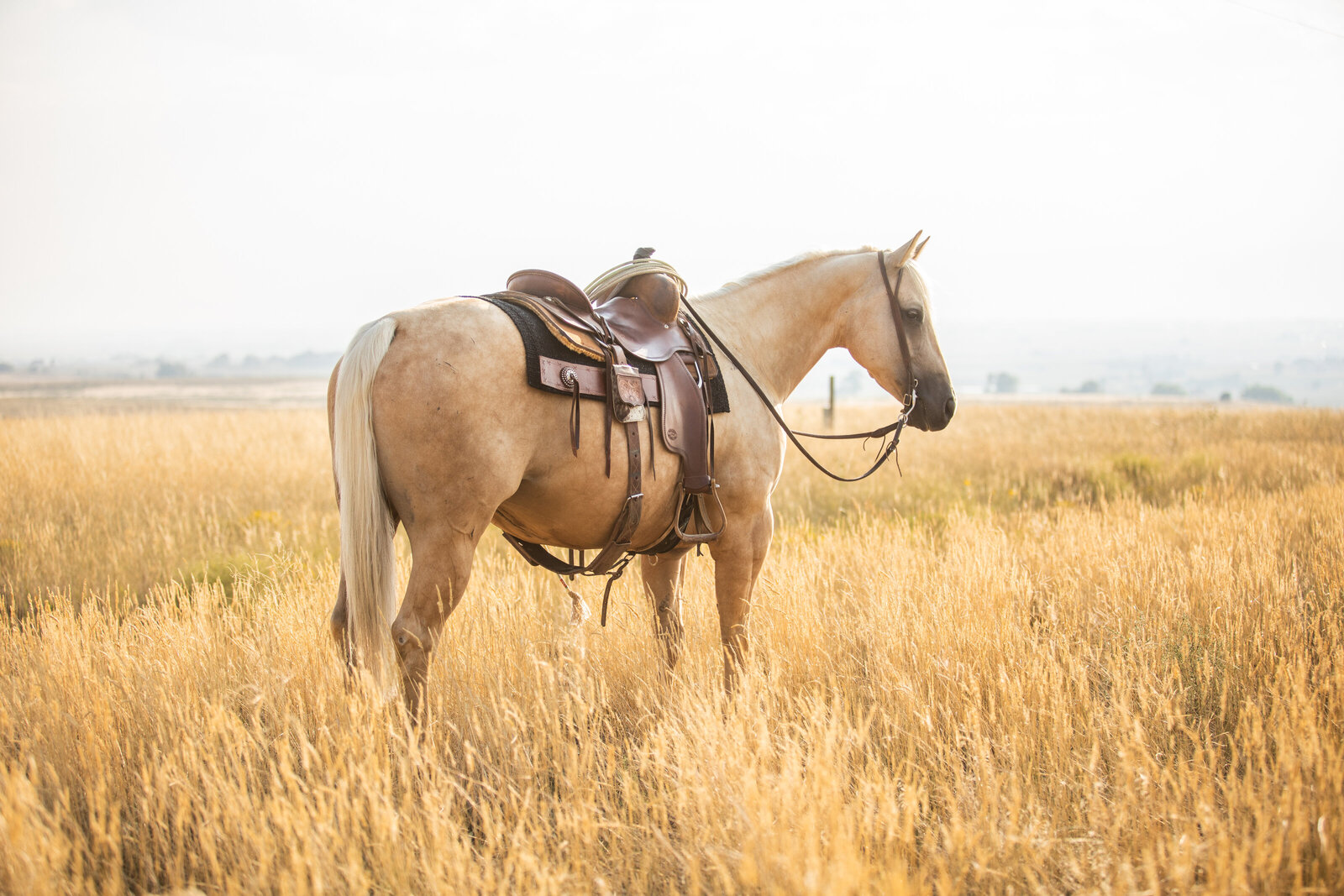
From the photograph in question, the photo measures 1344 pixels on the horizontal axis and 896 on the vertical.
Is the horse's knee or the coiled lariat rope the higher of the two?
the coiled lariat rope

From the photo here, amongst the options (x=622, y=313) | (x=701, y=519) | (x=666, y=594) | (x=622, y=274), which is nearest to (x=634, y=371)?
(x=622, y=313)

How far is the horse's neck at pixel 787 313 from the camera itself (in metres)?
3.66

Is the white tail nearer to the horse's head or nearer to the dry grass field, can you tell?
the dry grass field

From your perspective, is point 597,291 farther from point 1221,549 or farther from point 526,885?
point 1221,549

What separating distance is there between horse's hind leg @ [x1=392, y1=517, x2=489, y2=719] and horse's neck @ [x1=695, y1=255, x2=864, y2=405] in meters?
1.69

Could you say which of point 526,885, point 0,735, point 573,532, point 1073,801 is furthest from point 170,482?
point 1073,801

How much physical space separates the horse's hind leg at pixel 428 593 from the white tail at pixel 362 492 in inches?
4.0

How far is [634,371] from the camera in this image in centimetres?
296

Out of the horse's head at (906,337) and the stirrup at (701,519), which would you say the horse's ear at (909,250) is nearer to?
the horse's head at (906,337)

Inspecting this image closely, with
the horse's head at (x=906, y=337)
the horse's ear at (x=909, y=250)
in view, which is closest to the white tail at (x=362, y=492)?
the horse's head at (x=906, y=337)

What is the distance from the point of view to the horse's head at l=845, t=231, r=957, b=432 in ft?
11.9

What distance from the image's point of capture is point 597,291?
342 cm

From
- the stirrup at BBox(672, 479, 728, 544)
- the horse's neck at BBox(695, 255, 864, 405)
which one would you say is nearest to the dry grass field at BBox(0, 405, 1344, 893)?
the stirrup at BBox(672, 479, 728, 544)

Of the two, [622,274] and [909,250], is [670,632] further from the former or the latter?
[909,250]
